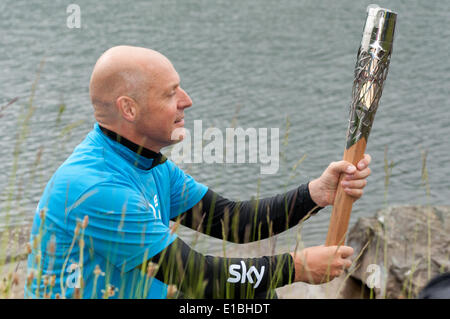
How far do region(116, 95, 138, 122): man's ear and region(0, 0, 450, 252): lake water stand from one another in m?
1.77

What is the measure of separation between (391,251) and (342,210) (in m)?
2.96

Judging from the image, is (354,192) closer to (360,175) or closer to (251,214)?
(360,175)

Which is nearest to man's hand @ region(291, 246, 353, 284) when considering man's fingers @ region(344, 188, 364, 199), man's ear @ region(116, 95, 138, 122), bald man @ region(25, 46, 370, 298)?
bald man @ region(25, 46, 370, 298)

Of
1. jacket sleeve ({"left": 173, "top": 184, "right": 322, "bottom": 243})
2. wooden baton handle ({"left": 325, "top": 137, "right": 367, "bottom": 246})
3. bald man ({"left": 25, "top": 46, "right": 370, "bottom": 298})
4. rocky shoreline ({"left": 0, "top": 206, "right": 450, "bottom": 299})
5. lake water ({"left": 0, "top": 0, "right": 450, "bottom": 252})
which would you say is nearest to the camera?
bald man ({"left": 25, "top": 46, "right": 370, "bottom": 298})

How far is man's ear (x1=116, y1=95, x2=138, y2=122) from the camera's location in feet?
9.53

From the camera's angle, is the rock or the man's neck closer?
the man's neck

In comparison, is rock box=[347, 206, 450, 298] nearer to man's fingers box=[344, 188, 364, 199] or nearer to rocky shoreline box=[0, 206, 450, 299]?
rocky shoreline box=[0, 206, 450, 299]

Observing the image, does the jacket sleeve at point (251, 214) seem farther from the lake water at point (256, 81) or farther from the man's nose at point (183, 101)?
the lake water at point (256, 81)

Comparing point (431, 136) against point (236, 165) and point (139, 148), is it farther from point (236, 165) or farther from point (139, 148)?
point (139, 148)

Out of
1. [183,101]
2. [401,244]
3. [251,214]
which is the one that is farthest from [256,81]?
[183,101]

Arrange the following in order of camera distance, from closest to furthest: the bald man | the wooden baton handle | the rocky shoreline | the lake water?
the bald man
the wooden baton handle
the rocky shoreline
the lake water

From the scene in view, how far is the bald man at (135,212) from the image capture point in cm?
263

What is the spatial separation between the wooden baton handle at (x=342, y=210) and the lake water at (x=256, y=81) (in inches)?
64.8

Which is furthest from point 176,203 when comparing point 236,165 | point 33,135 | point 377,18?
point 33,135
